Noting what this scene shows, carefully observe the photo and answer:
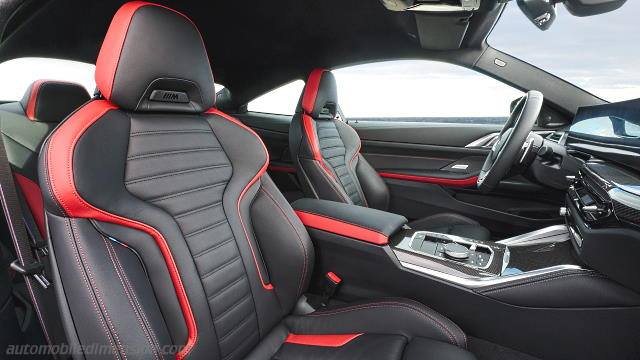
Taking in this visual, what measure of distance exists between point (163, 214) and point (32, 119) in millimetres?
1448

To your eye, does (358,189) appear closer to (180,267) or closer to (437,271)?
(437,271)

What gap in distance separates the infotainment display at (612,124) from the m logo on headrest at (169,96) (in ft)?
4.05

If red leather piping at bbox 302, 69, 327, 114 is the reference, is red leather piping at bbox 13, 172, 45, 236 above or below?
below

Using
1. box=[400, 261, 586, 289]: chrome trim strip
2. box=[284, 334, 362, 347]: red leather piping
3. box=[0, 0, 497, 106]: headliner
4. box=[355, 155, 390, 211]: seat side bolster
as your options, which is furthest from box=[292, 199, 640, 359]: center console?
box=[0, 0, 497, 106]: headliner

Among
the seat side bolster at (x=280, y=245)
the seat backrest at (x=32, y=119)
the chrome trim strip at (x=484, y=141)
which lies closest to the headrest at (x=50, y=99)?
the seat backrest at (x=32, y=119)

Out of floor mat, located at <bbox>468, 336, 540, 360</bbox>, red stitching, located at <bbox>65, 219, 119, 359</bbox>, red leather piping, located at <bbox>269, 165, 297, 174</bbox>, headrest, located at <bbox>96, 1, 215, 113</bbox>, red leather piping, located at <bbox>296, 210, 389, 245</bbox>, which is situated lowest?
red leather piping, located at <bbox>269, 165, 297, 174</bbox>

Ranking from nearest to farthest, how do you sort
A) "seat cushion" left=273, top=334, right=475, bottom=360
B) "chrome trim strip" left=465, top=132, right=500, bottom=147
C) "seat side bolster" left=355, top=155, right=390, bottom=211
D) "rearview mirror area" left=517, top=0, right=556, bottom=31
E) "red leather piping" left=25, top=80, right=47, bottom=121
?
"seat cushion" left=273, top=334, right=475, bottom=360, "rearview mirror area" left=517, top=0, right=556, bottom=31, "red leather piping" left=25, top=80, right=47, bottom=121, "seat side bolster" left=355, top=155, right=390, bottom=211, "chrome trim strip" left=465, top=132, right=500, bottom=147

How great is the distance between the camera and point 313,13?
2.67 meters

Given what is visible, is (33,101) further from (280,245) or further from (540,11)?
(540,11)

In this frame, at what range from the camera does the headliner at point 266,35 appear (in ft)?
6.97

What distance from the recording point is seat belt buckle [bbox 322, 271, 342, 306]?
1403mm

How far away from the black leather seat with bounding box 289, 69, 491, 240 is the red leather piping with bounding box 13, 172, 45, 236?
46.2 inches

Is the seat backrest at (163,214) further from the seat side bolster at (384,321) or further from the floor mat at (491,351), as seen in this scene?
the floor mat at (491,351)

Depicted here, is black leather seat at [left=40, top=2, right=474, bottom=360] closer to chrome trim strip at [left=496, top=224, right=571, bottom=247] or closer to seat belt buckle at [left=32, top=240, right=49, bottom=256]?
seat belt buckle at [left=32, top=240, right=49, bottom=256]
